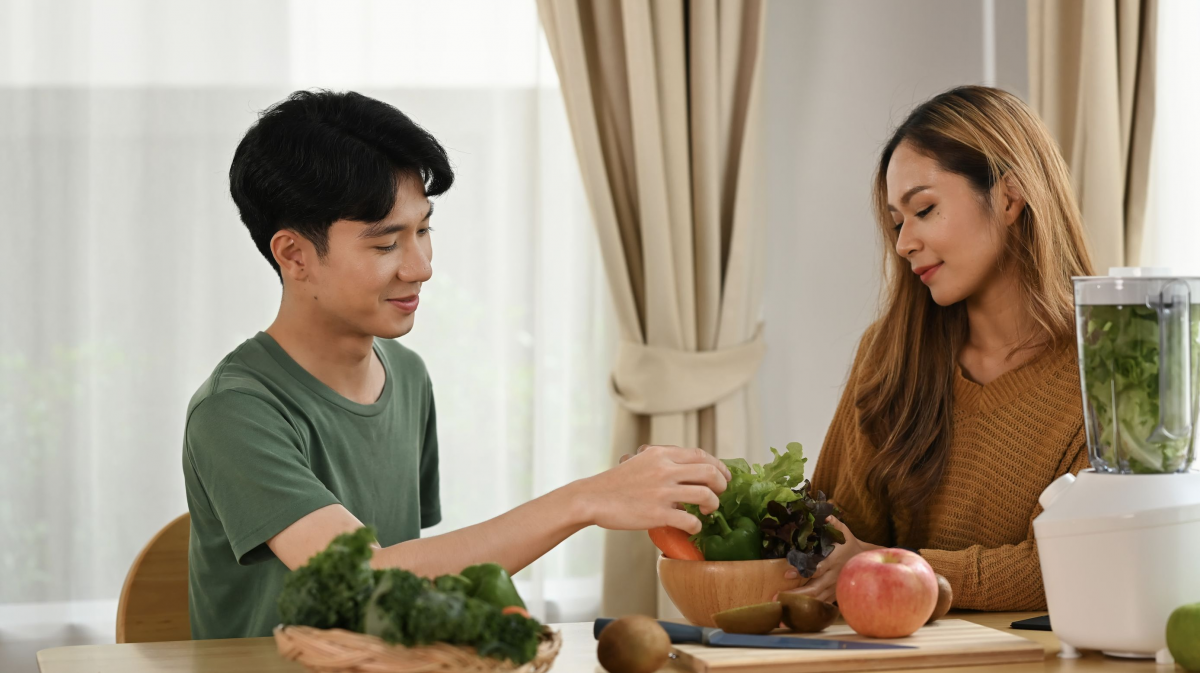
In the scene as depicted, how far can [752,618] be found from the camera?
1230 millimetres

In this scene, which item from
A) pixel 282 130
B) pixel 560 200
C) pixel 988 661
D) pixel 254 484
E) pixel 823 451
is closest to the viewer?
pixel 988 661

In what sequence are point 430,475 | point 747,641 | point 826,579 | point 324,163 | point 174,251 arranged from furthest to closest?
point 174,251 → point 430,475 → point 324,163 → point 826,579 → point 747,641

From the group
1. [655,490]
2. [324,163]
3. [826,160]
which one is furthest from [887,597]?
[826,160]

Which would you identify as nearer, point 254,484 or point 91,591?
point 254,484

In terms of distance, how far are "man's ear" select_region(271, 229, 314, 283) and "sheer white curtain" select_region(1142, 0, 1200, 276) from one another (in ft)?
6.24

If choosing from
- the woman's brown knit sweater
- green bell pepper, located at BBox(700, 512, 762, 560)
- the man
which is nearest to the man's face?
the man

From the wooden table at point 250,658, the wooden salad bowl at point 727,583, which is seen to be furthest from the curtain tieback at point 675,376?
the wooden salad bowl at point 727,583

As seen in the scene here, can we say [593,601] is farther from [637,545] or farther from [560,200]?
[560,200]

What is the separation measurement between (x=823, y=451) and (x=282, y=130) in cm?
107

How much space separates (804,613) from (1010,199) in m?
0.85

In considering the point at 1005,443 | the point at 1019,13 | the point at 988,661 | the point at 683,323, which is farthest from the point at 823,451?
the point at 1019,13

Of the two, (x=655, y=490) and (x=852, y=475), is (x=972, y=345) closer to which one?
(x=852, y=475)

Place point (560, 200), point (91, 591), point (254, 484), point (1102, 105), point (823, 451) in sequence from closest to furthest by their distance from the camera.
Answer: point (254, 484) < point (823, 451) < point (1102, 105) < point (91, 591) < point (560, 200)

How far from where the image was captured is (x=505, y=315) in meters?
2.87
